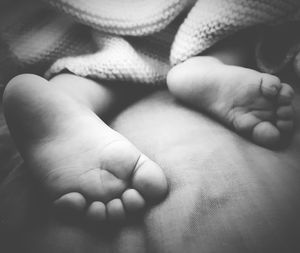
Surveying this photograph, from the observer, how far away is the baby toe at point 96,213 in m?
0.34

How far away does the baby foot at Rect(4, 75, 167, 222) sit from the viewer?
13.9 inches

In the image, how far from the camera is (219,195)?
0.34 m

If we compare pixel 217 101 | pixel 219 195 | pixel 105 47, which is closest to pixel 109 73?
pixel 105 47

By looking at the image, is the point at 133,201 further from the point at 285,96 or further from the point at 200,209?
the point at 285,96

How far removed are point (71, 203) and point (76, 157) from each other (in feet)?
0.25

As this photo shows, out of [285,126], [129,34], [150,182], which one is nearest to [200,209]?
[150,182]

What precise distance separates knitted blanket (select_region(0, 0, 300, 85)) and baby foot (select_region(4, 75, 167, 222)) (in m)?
0.15

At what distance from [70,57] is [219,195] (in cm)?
46

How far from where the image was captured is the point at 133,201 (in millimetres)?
350

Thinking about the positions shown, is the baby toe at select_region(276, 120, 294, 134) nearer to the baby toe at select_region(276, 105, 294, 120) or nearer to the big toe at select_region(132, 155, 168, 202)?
the baby toe at select_region(276, 105, 294, 120)

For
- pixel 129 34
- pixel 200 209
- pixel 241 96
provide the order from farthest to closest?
pixel 129 34
pixel 241 96
pixel 200 209

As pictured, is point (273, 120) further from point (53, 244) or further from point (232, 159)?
point (53, 244)

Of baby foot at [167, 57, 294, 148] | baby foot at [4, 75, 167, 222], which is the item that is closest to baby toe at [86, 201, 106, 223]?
baby foot at [4, 75, 167, 222]

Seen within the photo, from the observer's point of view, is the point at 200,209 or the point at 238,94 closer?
the point at 200,209
